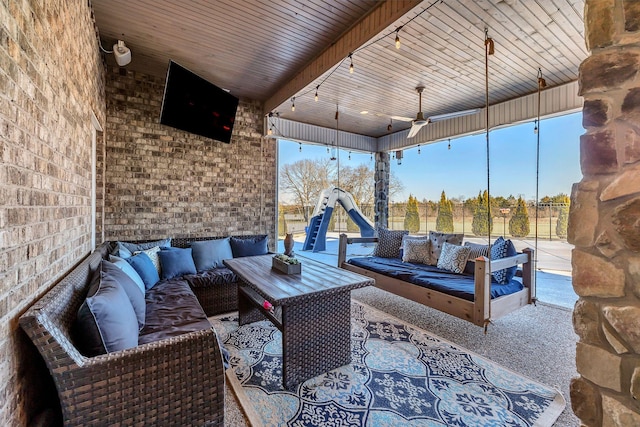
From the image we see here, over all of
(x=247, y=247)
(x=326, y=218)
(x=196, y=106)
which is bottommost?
(x=247, y=247)

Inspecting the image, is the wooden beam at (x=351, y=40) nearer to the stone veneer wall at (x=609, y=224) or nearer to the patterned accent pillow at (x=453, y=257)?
the stone veneer wall at (x=609, y=224)

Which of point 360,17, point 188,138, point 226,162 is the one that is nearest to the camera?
point 360,17

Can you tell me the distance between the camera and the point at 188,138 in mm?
4395

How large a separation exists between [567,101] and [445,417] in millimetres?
4687

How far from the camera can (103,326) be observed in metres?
1.42

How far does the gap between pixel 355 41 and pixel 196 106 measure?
7.90 ft

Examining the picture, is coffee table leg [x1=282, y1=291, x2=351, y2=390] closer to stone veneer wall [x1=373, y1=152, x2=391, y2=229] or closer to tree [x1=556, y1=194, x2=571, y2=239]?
stone veneer wall [x1=373, y1=152, x2=391, y2=229]

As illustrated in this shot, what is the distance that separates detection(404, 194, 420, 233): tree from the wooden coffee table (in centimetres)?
657

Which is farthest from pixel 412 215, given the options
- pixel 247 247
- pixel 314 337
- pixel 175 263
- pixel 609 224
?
pixel 609 224

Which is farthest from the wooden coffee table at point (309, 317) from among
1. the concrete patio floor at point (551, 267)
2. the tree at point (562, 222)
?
the tree at point (562, 222)

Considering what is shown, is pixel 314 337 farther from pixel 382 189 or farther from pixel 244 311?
pixel 382 189

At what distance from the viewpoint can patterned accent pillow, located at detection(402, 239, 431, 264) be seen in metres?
4.18

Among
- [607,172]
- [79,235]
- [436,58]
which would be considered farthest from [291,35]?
[607,172]

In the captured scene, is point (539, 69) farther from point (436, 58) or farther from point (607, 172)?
point (607, 172)
